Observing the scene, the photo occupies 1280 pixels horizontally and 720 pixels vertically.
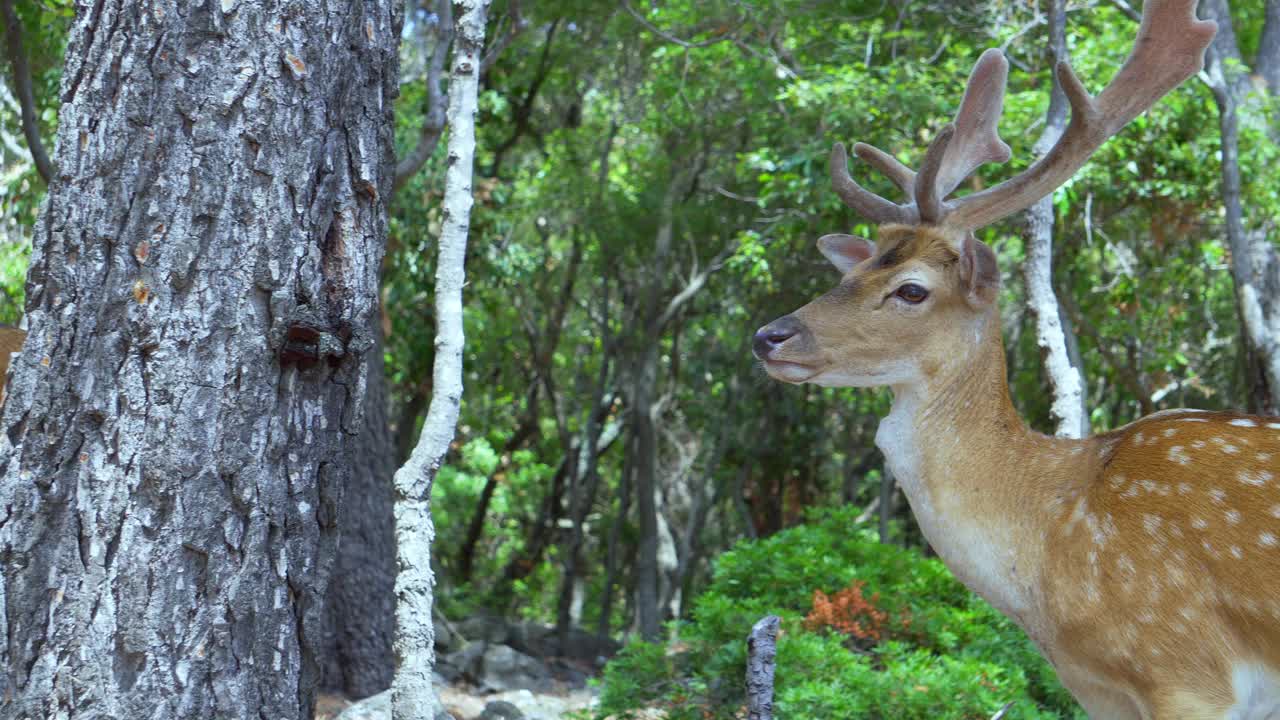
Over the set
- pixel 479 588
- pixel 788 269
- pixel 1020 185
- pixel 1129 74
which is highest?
pixel 788 269

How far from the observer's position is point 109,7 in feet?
9.83

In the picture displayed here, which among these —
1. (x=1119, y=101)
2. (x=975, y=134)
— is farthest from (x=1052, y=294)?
(x=1119, y=101)

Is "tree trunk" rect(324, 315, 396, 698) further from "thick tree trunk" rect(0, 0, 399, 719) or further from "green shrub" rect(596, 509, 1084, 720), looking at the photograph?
"thick tree trunk" rect(0, 0, 399, 719)

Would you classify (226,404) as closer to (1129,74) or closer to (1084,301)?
(1129,74)

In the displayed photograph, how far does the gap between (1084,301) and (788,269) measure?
3.28 m

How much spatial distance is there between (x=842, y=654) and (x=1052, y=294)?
2.00 metres

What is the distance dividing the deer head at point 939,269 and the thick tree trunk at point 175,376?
1.44 meters

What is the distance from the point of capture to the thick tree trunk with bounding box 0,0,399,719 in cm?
283

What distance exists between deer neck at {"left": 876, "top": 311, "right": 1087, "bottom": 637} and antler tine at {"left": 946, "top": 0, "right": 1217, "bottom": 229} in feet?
1.22

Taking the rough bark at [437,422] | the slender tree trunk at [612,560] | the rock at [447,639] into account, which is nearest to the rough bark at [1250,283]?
the rough bark at [437,422]

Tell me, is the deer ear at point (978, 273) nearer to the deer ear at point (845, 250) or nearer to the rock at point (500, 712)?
the deer ear at point (845, 250)

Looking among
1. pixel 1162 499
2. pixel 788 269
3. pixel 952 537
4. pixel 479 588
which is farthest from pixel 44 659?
pixel 479 588

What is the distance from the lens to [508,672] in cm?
1154

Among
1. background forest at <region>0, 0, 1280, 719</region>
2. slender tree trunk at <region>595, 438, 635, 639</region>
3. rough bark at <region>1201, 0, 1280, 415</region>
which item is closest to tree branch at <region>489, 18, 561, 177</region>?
Result: background forest at <region>0, 0, 1280, 719</region>
